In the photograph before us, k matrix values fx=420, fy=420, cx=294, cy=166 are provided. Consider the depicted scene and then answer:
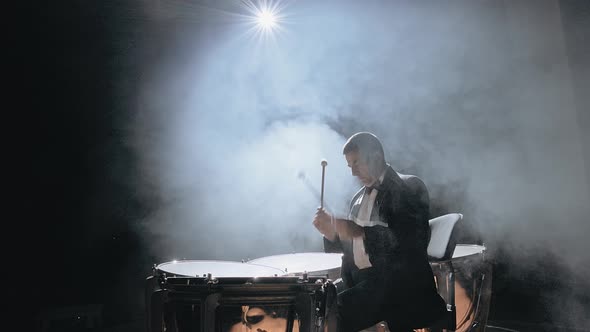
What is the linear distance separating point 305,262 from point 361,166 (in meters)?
0.81

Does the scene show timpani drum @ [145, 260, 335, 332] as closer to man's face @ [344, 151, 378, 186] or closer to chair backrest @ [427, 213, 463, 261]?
man's face @ [344, 151, 378, 186]

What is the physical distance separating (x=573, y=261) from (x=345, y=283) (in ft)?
10.2

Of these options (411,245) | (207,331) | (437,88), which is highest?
(437,88)

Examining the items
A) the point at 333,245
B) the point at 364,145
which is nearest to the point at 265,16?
the point at 364,145

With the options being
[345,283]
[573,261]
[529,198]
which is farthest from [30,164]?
[573,261]

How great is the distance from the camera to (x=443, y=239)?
2.54 m

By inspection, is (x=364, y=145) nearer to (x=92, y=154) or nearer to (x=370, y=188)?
(x=370, y=188)

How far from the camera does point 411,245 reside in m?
2.21

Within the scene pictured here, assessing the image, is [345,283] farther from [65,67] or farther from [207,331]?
[65,67]

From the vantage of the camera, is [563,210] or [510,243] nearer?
[563,210]

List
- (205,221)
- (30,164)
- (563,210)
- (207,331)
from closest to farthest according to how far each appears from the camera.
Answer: (207,331), (30,164), (563,210), (205,221)

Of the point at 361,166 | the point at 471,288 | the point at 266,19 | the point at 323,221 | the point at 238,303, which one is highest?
the point at 266,19

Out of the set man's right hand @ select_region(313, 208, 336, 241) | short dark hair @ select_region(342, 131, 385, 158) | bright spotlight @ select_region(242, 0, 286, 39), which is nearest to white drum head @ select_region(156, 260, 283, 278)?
man's right hand @ select_region(313, 208, 336, 241)

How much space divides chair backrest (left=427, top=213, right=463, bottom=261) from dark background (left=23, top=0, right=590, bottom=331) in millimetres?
2374
